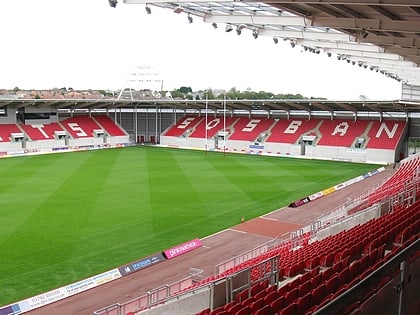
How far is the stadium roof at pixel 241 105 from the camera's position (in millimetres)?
48206

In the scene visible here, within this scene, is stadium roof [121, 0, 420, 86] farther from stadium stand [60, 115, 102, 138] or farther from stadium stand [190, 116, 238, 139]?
stadium stand [60, 115, 102, 138]

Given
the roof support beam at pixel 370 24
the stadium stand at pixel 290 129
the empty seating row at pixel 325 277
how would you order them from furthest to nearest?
1. the stadium stand at pixel 290 129
2. the roof support beam at pixel 370 24
3. the empty seating row at pixel 325 277

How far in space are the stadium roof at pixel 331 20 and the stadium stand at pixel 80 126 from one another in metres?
41.5

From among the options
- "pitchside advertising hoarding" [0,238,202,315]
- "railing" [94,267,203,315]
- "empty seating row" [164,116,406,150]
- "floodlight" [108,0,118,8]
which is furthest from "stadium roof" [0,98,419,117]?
"floodlight" [108,0,118,8]

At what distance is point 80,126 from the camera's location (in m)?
59.1

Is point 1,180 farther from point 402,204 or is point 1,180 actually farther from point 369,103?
point 369,103

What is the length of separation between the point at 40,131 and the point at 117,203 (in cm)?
3198

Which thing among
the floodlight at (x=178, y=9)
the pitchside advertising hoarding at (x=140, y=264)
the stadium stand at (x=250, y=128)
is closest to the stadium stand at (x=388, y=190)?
the pitchside advertising hoarding at (x=140, y=264)

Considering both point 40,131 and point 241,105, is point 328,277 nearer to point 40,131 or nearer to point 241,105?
point 241,105

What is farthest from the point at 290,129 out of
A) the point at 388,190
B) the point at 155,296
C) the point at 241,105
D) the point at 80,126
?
the point at 155,296

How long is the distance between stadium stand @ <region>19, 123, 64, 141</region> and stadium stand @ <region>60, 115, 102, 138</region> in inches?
56.2

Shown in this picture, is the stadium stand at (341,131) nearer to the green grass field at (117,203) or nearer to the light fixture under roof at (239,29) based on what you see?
the green grass field at (117,203)

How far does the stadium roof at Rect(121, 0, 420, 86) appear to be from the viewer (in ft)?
36.0

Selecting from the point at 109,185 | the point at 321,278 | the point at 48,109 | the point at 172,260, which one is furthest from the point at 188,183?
the point at 48,109
